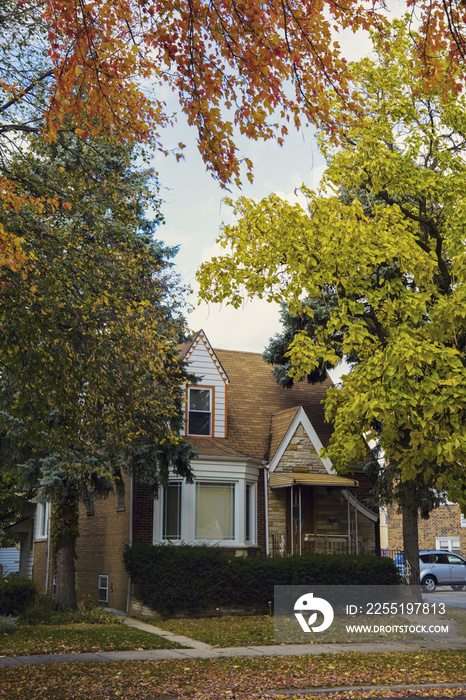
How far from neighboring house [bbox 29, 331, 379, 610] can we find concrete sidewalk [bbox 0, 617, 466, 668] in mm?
5691

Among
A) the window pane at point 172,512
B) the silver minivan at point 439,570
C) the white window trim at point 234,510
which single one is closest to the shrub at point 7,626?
the window pane at point 172,512

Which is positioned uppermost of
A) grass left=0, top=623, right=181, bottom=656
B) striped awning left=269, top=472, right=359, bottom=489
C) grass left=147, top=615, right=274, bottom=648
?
striped awning left=269, top=472, right=359, bottom=489

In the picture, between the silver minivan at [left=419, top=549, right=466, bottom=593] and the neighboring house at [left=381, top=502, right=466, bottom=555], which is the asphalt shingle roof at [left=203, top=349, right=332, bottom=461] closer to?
the silver minivan at [left=419, top=549, right=466, bottom=593]

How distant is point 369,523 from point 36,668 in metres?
15.0

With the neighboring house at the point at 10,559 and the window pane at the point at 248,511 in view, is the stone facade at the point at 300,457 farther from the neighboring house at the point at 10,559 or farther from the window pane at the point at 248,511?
the neighboring house at the point at 10,559

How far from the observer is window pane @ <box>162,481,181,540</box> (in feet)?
65.8

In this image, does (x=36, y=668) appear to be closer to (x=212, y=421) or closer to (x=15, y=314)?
(x=15, y=314)

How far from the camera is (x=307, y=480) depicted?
819 inches

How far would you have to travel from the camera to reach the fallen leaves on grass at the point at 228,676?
342 inches

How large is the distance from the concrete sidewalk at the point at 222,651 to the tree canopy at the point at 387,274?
305cm

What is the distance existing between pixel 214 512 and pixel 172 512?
124cm

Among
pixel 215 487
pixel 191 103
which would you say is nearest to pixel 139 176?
pixel 191 103

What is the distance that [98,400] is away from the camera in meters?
11.5

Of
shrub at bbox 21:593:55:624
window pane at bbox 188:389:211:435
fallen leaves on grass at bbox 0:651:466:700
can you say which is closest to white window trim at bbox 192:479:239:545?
window pane at bbox 188:389:211:435
